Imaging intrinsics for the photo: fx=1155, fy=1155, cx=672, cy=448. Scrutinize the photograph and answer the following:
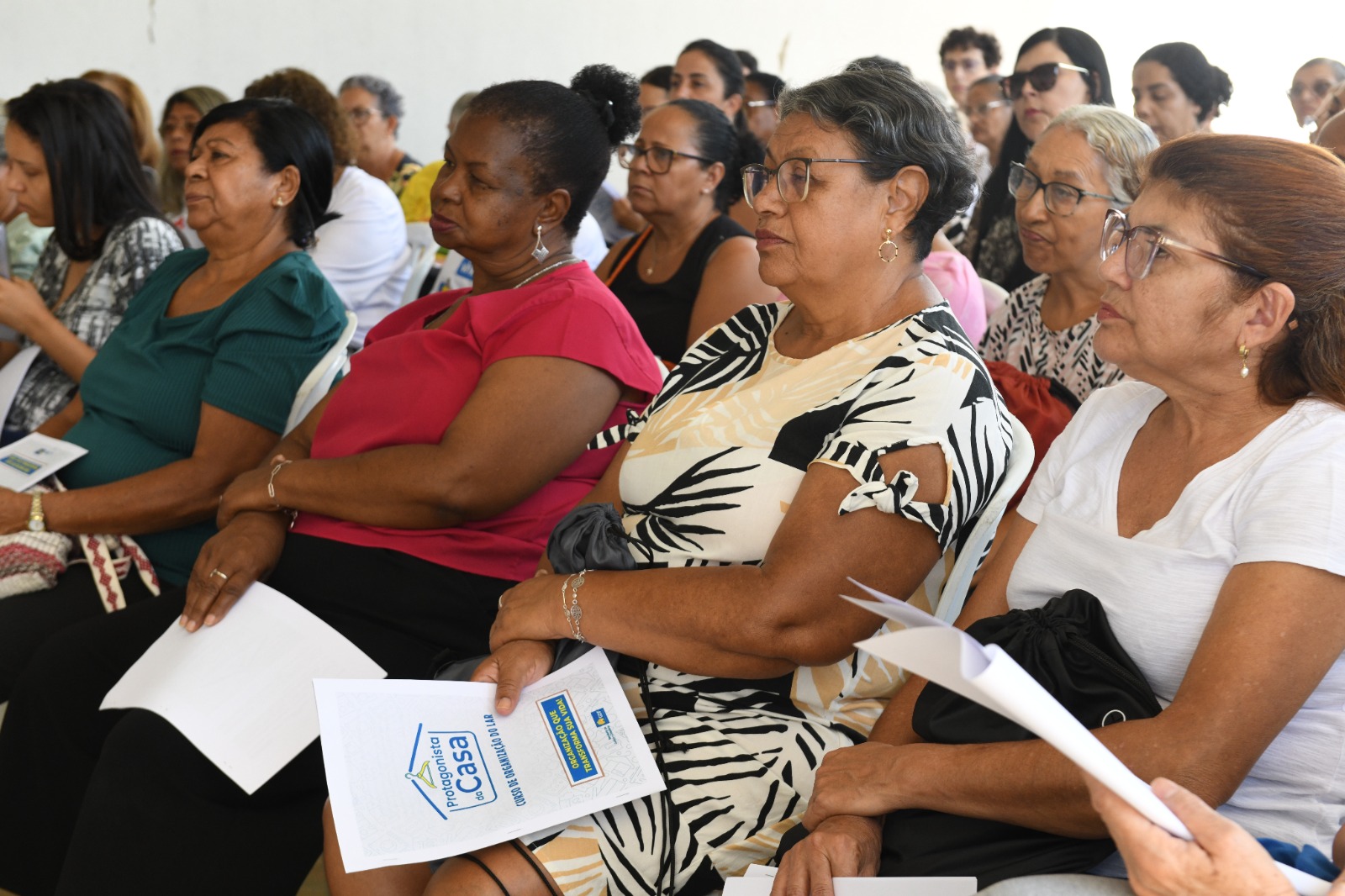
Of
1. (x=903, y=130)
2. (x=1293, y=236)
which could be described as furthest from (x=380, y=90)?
(x=1293, y=236)

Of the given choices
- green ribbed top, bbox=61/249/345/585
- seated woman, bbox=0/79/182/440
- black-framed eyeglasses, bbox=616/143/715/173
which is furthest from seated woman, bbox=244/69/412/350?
green ribbed top, bbox=61/249/345/585

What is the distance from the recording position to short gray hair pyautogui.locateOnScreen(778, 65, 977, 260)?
5.60 ft

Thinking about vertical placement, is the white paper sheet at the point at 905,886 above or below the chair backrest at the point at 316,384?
below

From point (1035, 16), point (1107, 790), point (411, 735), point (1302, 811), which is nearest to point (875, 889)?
point (1107, 790)

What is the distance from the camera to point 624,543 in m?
1.70

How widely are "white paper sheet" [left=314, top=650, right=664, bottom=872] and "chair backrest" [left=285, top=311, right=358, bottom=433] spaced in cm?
113

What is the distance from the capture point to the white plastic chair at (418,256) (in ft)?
13.4

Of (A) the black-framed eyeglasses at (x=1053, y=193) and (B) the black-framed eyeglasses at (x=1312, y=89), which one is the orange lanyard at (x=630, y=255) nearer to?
(A) the black-framed eyeglasses at (x=1053, y=193)

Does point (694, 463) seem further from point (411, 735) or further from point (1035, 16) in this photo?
point (1035, 16)

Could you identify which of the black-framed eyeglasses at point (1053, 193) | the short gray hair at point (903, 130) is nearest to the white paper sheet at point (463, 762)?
the short gray hair at point (903, 130)

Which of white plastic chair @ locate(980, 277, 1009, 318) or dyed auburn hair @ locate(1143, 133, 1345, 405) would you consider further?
white plastic chair @ locate(980, 277, 1009, 318)

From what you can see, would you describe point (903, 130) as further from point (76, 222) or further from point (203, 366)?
point (76, 222)

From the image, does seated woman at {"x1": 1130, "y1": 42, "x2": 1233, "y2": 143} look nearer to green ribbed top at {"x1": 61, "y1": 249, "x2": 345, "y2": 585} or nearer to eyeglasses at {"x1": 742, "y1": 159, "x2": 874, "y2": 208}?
eyeglasses at {"x1": 742, "y1": 159, "x2": 874, "y2": 208}

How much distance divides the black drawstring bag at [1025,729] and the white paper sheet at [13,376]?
2.58m
